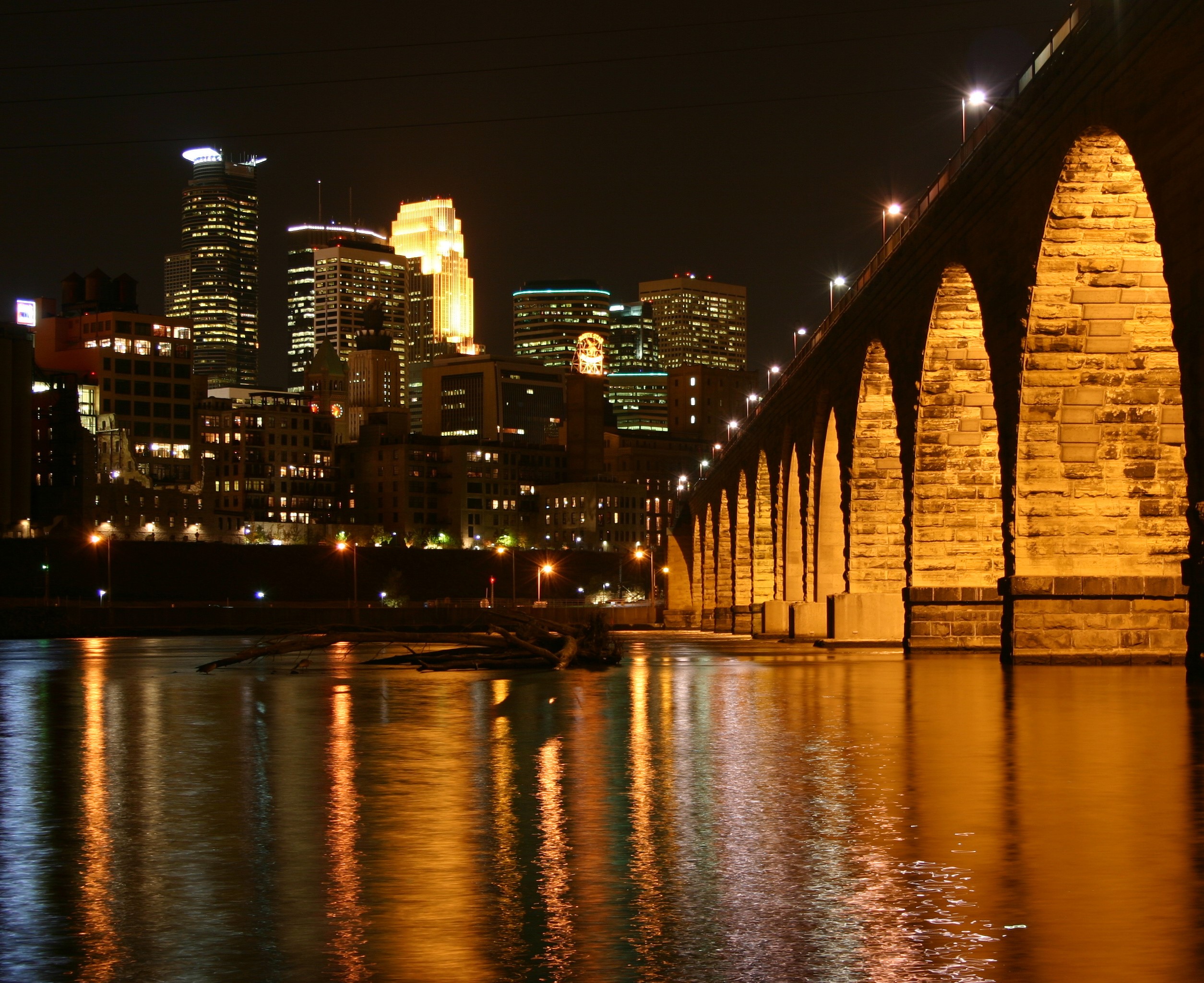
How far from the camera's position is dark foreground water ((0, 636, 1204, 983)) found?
22.8 feet

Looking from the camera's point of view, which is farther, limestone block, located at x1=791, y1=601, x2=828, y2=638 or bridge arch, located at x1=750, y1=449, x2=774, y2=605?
bridge arch, located at x1=750, y1=449, x2=774, y2=605

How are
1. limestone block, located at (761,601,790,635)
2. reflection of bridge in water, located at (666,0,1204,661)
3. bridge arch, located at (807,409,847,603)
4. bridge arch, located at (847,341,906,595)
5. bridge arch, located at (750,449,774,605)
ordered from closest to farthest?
reflection of bridge in water, located at (666,0,1204,661) < bridge arch, located at (847,341,906,595) < bridge arch, located at (807,409,847,603) < limestone block, located at (761,601,790,635) < bridge arch, located at (750,449,774,605)

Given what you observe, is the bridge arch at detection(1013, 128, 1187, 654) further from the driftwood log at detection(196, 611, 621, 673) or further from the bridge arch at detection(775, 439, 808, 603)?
the bridge arch at detection(775, 439, 808, 603)

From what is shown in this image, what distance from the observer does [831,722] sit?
19219 mm

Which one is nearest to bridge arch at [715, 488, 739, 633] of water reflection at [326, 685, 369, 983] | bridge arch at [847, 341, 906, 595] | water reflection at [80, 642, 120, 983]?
bridge arch at [847, 341, 906, 595]

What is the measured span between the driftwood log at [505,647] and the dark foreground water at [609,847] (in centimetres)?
1293

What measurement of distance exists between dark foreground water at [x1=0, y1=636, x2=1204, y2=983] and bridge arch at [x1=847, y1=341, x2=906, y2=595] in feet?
102

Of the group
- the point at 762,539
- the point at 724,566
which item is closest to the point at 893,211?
the point at 762,539

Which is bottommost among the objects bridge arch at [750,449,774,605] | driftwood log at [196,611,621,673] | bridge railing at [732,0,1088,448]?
driftwood log at [196,611,621,673]

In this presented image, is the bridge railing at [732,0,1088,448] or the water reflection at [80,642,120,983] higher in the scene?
the bridge railing at [732,0,1088,448]

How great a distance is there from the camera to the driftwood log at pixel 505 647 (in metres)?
33.4

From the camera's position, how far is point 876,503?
51406 millimetres

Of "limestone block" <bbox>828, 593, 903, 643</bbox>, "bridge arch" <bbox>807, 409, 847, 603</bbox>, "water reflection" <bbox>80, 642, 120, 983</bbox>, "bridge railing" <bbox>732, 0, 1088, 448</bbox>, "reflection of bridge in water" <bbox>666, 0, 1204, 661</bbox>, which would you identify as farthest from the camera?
"bridge arch" <bbox>807, 409, 847, 603</bbox>

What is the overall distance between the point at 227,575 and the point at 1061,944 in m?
175
